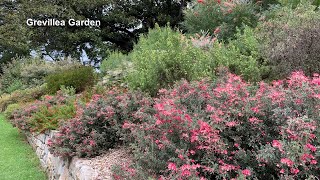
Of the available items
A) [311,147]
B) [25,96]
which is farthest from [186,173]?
[25,96]

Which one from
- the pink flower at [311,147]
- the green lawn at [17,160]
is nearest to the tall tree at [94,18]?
the green lawn at [17,160]

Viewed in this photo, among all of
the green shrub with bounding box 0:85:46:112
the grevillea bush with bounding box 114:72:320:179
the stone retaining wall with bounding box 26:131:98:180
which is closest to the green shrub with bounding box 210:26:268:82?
the grevillea bush with bounding box 114:72:320:179

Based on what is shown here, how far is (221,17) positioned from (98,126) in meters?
6.36

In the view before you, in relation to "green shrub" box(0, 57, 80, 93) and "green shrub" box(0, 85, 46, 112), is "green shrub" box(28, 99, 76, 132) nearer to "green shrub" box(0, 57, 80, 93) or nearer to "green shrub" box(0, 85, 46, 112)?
"green shrub" box(0, 85, 46, 112)

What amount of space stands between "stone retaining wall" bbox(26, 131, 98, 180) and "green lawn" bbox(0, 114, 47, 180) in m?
0.13

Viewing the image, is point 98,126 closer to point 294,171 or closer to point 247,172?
point 247,172

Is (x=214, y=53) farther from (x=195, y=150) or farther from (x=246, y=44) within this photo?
(x=195, y=150)

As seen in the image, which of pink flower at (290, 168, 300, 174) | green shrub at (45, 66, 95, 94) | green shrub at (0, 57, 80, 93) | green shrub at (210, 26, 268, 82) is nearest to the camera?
pink flower at (290, 168, 300, 174)

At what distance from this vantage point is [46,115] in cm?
633

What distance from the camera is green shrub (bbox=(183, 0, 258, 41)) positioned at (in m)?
9.14

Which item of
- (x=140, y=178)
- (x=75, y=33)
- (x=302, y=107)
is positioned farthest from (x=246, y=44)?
(x=75, y=33)

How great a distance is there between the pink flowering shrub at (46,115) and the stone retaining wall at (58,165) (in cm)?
17

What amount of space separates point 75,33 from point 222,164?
726 inches

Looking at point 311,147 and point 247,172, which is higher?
point 311,147
